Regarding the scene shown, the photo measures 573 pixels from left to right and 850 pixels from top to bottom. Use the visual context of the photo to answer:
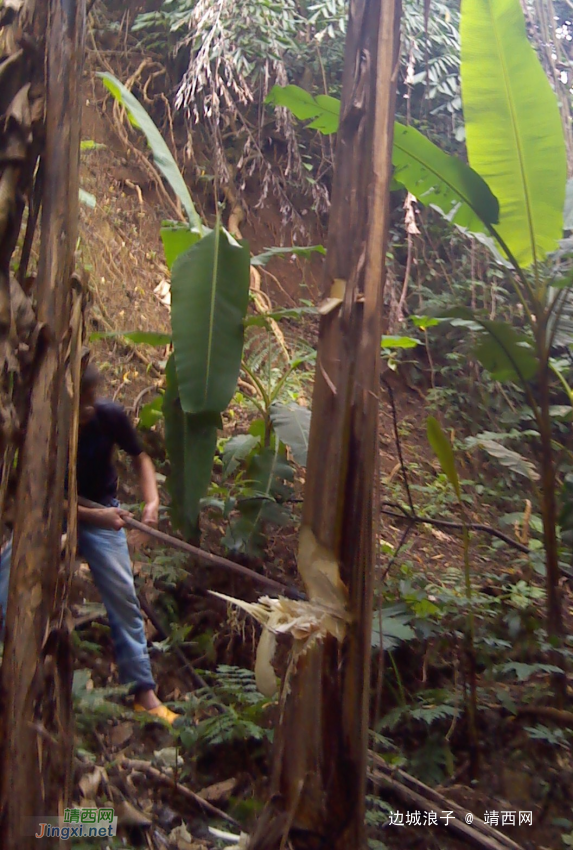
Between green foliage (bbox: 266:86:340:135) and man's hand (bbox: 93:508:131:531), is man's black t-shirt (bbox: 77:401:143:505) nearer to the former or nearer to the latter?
man's hand (bbox: 93:508:131:531)

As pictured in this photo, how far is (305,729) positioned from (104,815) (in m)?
0.50

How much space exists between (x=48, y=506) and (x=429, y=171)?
1.93 meters

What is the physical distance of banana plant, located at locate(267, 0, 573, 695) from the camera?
7.43 ft

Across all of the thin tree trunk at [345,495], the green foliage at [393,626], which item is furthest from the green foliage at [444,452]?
the thin tree trunk at [345,495]

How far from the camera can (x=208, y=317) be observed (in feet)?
7.59

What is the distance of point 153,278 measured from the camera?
510 cm

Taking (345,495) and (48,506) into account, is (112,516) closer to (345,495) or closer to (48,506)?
(48,506)

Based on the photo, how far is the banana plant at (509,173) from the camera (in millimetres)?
2264

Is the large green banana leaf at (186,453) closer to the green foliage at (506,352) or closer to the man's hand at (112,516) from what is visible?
the man's hand at (112,516)

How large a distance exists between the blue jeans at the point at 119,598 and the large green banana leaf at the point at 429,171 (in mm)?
1806

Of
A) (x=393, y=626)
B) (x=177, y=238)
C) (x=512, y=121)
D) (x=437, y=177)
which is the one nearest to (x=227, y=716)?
(x=393, y=626)

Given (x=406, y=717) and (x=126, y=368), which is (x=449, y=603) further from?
(x=126, y=368)

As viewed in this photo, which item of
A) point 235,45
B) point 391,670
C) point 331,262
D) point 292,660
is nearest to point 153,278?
point 235,45

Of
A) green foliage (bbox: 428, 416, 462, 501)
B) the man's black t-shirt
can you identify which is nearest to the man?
the man's black t-shirt
